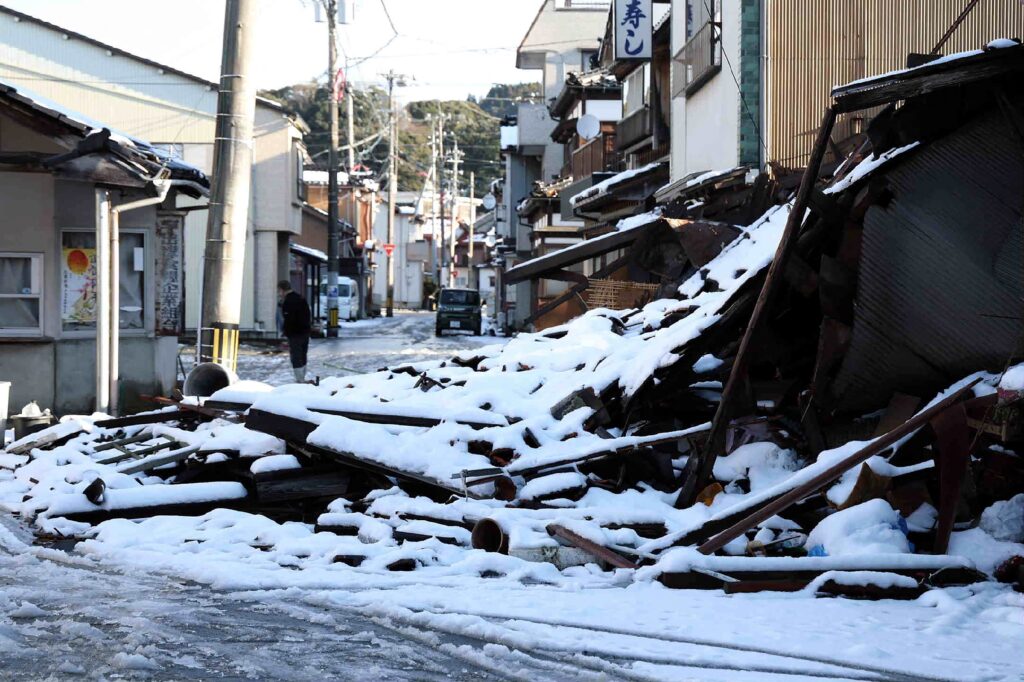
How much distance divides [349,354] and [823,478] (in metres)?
24.8

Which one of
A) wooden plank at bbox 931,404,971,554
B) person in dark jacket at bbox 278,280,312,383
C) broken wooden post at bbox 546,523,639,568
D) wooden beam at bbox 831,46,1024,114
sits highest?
wooden beam at bbox 831,46,1024,114

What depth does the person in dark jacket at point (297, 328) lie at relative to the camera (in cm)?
1967

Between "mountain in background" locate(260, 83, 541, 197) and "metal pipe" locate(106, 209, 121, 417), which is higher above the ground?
"mountain in background" locate(260, 83, 541, 197)

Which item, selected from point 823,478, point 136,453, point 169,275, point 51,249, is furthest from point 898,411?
point 169,275

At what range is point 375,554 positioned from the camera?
7.27 m

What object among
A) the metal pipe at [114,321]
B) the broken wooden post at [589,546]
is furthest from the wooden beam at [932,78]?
the metal pipe at [114,321]

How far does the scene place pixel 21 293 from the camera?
15484 millimetres

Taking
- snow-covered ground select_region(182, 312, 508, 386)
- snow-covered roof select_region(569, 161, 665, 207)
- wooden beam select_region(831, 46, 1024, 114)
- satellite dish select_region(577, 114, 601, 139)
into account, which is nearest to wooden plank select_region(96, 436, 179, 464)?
wooden beam select_region(831, 46, 1024, 114)

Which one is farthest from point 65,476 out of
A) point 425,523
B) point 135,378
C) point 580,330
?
point 135,378

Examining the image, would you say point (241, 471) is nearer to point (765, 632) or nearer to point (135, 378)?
point (765, 632)

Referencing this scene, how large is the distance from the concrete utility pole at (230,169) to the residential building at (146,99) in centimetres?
2503

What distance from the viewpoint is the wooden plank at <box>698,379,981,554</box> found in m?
6.63

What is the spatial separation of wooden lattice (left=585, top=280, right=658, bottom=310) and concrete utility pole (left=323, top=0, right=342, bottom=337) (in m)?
23.6

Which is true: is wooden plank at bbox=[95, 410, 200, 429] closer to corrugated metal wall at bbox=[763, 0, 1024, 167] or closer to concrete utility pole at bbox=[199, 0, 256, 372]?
concrete utility pole at bbox=[199, 0, 256, 372]
